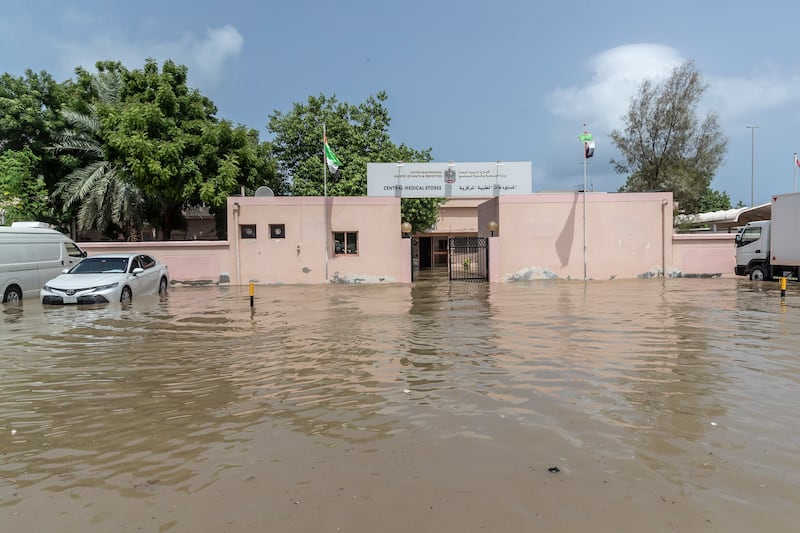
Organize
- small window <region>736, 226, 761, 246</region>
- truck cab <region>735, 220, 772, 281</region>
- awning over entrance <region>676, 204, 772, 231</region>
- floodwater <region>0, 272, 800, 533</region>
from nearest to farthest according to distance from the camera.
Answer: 1. floodwater <region>0, 272, 800, 533</region>
2. truck cab <region>735, 220, 772, 281</region>
3. small window <region>736, 226, 761, 246</region>
4. awning over entrance <region>676, 204, 772, 231</region>

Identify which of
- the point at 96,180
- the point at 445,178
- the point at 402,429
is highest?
the point at 96,180

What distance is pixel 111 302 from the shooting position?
12.9m

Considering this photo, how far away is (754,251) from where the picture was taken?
1989cm

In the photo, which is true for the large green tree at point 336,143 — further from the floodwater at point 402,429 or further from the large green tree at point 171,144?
the floodwater at point 402,429

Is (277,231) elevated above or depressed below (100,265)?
above

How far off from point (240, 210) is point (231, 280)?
285 cm

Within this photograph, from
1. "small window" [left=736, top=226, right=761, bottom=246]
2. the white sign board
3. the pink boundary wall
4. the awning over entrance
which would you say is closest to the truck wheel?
"small window" [left=736, top=226, right=761, bottom=246]

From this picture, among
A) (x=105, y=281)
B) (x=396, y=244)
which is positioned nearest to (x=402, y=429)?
(x=105, y=281)

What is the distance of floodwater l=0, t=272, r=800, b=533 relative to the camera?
298cm

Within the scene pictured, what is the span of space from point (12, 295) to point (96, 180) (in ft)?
40.0

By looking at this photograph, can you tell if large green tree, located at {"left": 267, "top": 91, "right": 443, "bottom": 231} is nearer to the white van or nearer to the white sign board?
the white sign board

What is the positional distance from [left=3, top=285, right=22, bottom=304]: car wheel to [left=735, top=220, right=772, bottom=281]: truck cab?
990 inches

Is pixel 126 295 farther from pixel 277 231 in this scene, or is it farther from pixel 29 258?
pixel 277 231

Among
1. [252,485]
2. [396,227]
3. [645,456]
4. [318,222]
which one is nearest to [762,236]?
[396,227]
